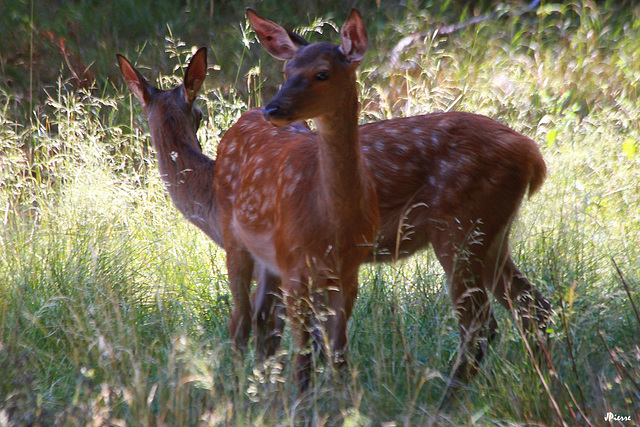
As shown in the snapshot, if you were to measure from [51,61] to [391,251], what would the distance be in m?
6.25

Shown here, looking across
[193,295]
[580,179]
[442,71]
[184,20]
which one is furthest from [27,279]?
[184,20]

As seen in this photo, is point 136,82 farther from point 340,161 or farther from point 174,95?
point 340,161

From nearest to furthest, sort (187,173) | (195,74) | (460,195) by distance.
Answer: (460,195), (187,173), (195,74)

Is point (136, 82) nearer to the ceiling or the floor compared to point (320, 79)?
nearer to the floor

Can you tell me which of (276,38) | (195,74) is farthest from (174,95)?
(276,38)

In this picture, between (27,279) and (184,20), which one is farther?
(184,20)

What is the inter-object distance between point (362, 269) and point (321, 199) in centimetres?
140

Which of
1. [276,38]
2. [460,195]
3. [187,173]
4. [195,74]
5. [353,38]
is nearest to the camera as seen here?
[353,38]

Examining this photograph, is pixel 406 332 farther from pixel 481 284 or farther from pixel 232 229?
pixel 232 229

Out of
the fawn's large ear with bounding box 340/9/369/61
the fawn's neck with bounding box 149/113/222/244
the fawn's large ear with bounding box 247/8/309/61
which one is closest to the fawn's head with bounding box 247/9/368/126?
the fawn's large ear with bounding box 340/9/369/61

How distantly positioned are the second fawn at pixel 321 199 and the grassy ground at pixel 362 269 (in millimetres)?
239

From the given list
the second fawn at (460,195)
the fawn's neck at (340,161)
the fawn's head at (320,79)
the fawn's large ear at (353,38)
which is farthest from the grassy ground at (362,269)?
the fawn's large ear at (353,38)

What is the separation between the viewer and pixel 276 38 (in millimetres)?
3770

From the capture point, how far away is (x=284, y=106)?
3.17 meters
